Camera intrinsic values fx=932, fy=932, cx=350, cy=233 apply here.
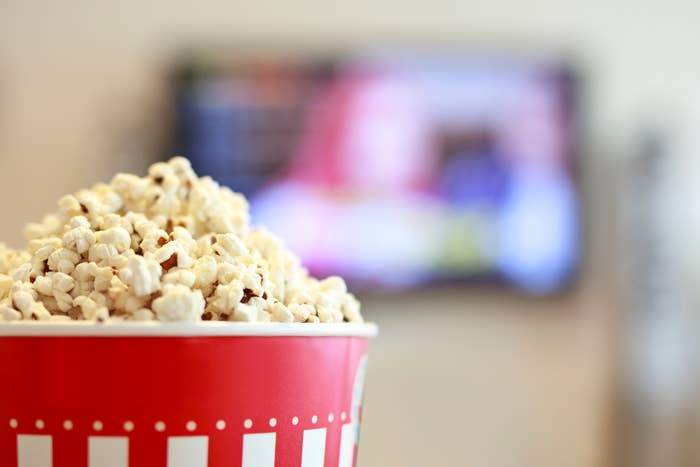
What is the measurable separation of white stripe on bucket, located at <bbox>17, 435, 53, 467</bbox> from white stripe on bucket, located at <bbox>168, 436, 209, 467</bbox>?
2.0 inches

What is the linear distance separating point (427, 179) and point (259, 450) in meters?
2.24

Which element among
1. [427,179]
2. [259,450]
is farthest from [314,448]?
[427,179]

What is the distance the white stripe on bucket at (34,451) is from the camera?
0.40 meters

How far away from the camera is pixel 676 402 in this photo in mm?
2502

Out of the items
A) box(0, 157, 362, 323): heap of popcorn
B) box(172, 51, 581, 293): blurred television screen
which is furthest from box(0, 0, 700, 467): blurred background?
box(0, 157, 362, 323): heap of popcorn

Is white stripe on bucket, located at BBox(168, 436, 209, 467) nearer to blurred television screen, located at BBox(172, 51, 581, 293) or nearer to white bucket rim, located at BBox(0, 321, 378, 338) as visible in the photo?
white bucket rim, located at BBox(0, 321, 378, 338)

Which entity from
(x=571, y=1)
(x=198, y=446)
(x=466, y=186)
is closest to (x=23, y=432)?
(x=198, y=446)

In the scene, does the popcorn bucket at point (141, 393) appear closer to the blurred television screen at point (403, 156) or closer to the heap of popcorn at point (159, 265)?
the heap of popcorn at point (159, 265)

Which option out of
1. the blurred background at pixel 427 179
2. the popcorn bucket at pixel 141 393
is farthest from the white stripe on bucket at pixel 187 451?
the blurred background at pixel 427 179

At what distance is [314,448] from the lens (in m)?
0.44

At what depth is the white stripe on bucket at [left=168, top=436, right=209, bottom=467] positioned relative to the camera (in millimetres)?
399

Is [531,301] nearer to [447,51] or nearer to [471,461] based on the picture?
[471,461]

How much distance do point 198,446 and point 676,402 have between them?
7.64 ft

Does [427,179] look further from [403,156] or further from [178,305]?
[178,305]
